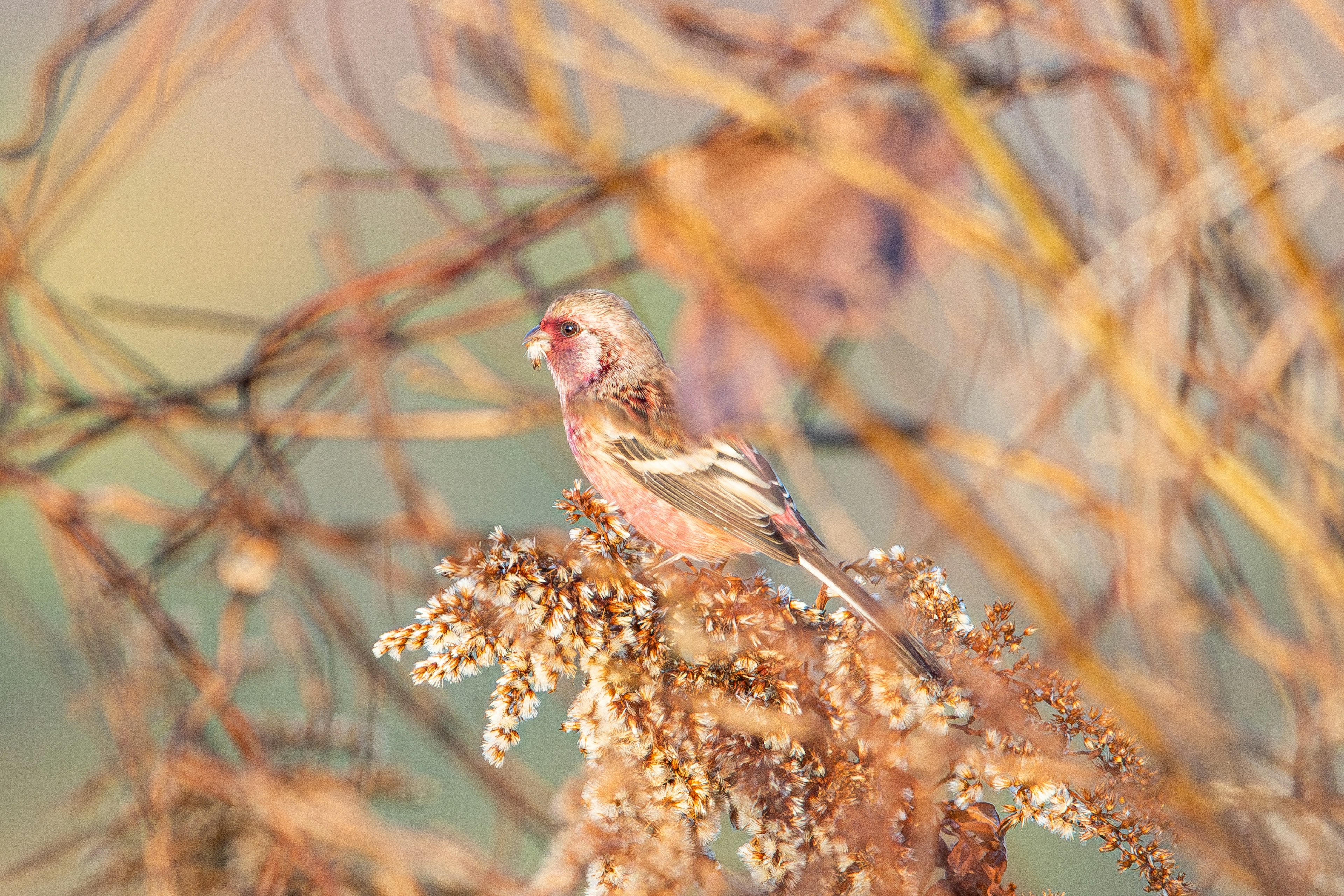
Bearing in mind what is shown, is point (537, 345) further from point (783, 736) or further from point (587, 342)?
point (783, 736)

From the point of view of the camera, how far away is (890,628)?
3.90 ft

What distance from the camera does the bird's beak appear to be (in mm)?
2344

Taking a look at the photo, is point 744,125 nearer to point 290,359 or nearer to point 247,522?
point 290,359

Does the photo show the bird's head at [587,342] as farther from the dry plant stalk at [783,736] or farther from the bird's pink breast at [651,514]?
the dry plant stalk at [783,736]

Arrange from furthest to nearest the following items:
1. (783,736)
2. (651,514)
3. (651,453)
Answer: (651,453), (651,514), (783,736)

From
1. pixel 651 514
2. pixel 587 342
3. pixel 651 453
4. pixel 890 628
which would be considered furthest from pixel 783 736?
pixel 587 342

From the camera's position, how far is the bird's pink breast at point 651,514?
1.93m

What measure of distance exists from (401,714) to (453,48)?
1262 millimetres

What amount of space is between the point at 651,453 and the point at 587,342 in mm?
385

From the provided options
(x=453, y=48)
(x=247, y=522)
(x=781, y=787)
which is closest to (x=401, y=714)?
(x=247, y=522)

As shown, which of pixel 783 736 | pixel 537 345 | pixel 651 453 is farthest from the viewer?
pixel 537 345

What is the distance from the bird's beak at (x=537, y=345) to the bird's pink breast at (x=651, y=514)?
284mm

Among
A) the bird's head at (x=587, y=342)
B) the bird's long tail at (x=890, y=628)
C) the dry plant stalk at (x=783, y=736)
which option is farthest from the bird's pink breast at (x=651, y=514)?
the dry plant stalk at (x=783, y=736)

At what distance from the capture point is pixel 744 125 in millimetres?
1940
